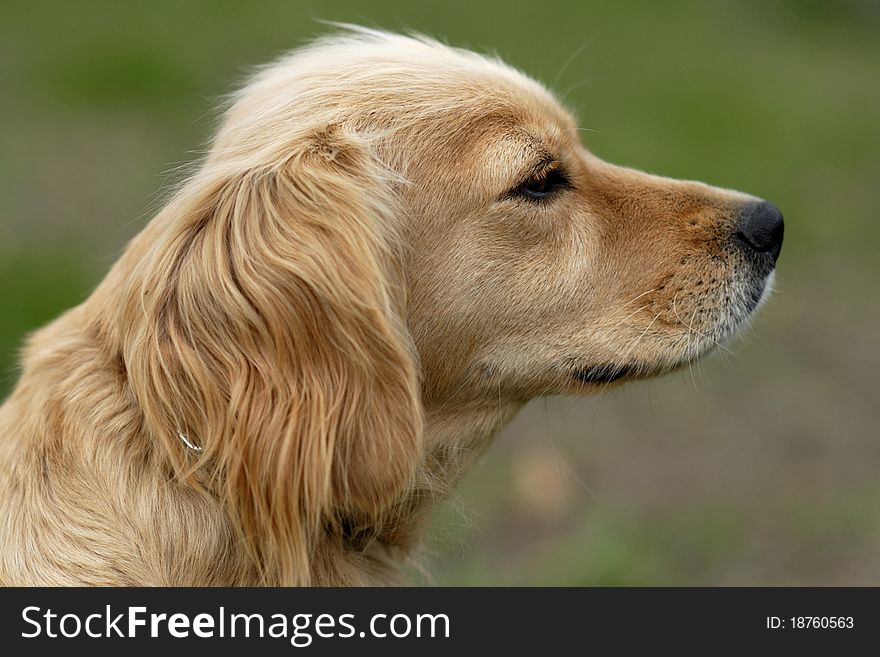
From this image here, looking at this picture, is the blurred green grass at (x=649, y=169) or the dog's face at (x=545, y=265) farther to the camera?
the blurred green grass at (x=649, y=169)

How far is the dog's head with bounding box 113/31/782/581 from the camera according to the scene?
2.74m

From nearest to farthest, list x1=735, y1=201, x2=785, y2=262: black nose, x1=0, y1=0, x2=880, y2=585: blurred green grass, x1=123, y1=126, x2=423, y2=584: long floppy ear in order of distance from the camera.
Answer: x1=123, y1=126, x2=423, y2=584: long floppy ear → x1=735, y1=201, x2=785, y2=262: black nose → x1=0, y1=0, x2=880, y2=585: blurred green grass

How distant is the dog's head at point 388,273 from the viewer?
274cm

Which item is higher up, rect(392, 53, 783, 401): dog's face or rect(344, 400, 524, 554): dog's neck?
rect(392, 53, 783, 401): dog's face

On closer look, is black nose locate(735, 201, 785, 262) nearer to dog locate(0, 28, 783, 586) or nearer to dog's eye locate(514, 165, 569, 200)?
dog locate(0, 28, 783, 586)

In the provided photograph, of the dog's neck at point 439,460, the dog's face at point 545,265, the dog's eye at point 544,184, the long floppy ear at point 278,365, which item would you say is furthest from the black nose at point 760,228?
the long floppy ear at point 278,365

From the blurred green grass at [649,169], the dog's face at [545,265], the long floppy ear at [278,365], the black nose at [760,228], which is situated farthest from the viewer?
the blurred green grass at [649,169]

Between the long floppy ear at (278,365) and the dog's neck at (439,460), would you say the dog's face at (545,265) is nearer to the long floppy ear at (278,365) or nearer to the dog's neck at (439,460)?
the dog's neck at (439,460)

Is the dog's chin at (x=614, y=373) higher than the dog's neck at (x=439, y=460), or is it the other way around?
the dog's chin at (x=614, y=373)

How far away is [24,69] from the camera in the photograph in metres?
10.9

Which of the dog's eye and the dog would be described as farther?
the dog's eye

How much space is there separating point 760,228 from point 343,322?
1.52 m

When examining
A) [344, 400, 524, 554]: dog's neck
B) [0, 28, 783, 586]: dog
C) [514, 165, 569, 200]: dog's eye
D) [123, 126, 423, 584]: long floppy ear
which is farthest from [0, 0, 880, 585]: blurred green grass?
[514, 165, 569, 200]: dog's eye

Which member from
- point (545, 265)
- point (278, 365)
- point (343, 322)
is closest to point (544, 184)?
point (545, 265)
